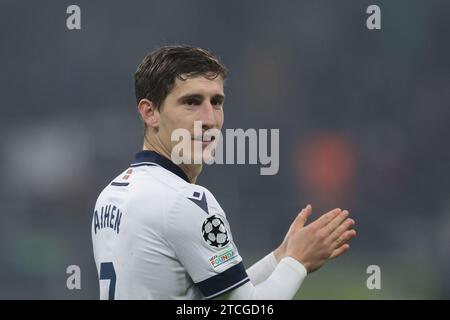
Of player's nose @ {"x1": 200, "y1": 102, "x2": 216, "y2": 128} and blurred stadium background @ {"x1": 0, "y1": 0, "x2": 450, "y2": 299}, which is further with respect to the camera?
blurred stadium background @ {"x1": 0, "y1": 0, "x2": 450, "y2": 299}

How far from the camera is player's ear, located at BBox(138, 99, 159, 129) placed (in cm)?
275

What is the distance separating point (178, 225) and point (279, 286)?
1.21ft

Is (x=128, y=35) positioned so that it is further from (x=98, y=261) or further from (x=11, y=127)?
(x=98, y=261)

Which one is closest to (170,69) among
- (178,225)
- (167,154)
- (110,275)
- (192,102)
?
(192,102)

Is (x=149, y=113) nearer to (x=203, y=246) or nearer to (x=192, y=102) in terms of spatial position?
(x=192, y=102)

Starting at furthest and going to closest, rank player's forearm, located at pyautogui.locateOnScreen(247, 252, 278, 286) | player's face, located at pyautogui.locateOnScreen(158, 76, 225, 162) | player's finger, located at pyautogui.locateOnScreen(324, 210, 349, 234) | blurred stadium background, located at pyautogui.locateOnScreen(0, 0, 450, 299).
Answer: blurred stadium background, located at pyautogui.locateOnScreen(0, 0, 450, 299) < player's forearm, located at pyautogui.locateOnScreen(247, 252, 278, 286) < player's face, located at pyautogui.locateOnScreen(158, 76, 225, 162) < player's finger, located at pyautogui.locateOnScreen(324, 210, 349, 234)

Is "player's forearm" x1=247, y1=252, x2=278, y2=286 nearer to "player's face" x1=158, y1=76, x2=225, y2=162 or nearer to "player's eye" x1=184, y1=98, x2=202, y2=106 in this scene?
"player's face" x1=158, y1=76, x2=225, y2=162

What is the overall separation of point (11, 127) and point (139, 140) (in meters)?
1.25

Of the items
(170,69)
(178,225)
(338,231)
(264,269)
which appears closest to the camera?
(178,225)

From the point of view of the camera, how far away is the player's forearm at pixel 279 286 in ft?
7.96

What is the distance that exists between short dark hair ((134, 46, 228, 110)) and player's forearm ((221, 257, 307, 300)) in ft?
2.27

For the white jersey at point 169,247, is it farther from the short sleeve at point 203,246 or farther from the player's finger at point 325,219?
the player's finger at point 325,219

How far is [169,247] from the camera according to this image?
244cm

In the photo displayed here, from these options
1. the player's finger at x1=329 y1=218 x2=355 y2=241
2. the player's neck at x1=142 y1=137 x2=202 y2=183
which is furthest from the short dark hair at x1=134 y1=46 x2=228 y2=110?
the player's finger at x1=329 y1=218 x2=355 y2=241
